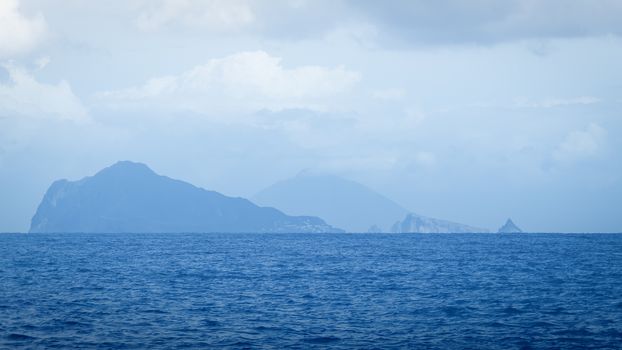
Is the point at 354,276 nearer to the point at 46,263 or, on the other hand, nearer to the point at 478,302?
the point at 478,302

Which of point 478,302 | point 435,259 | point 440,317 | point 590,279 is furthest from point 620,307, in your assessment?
point 435,259

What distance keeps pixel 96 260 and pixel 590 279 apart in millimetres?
77516

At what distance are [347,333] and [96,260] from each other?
79463 millimetres

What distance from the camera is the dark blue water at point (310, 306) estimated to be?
4925 cm

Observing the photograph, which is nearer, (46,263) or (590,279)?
(590,279)

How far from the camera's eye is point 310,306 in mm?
63906

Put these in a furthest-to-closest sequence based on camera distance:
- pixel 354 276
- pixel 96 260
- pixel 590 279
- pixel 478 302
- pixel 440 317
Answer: pixel 96 260 < pixel 354 276 < pixel 590 279 < pixel 478 302 < pixel 440 317

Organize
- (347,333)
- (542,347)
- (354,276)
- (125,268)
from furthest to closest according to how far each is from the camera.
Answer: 1. (125,268)
2. (354,276)
3. (347,333)
4. (542,347)

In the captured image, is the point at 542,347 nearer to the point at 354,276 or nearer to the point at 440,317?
the point at 440,317

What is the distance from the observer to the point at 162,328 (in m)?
52.7

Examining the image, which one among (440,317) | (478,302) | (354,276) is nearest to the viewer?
(440,317)

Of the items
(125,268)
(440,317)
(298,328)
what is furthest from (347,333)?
(125,268)

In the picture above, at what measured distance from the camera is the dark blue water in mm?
49250

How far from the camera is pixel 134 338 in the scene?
49.2 m
